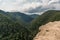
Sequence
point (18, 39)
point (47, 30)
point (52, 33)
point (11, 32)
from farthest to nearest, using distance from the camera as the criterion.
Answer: point (11, 32) < point (18, 39) < point (47, 30) < point (52, 33)

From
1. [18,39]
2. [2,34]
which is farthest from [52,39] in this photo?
[2,34]

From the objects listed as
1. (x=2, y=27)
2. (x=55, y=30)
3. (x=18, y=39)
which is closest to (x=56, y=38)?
(x=55, y=30)

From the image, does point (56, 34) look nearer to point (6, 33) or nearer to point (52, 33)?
point (52, 33)

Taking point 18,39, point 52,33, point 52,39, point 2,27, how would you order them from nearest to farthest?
1. point 52,39
2. point 52,33
3. point 18,39
4. point 2,27

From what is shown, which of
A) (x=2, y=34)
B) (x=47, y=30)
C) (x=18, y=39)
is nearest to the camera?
(x=47, y=30)

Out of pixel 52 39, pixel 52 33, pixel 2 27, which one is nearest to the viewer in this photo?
pixel 52 39

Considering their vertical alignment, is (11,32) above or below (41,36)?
below

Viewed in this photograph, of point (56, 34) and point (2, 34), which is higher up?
point (56, 34)

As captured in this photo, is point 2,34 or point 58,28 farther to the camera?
point 2,34

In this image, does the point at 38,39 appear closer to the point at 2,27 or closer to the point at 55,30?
the point at 55,30
